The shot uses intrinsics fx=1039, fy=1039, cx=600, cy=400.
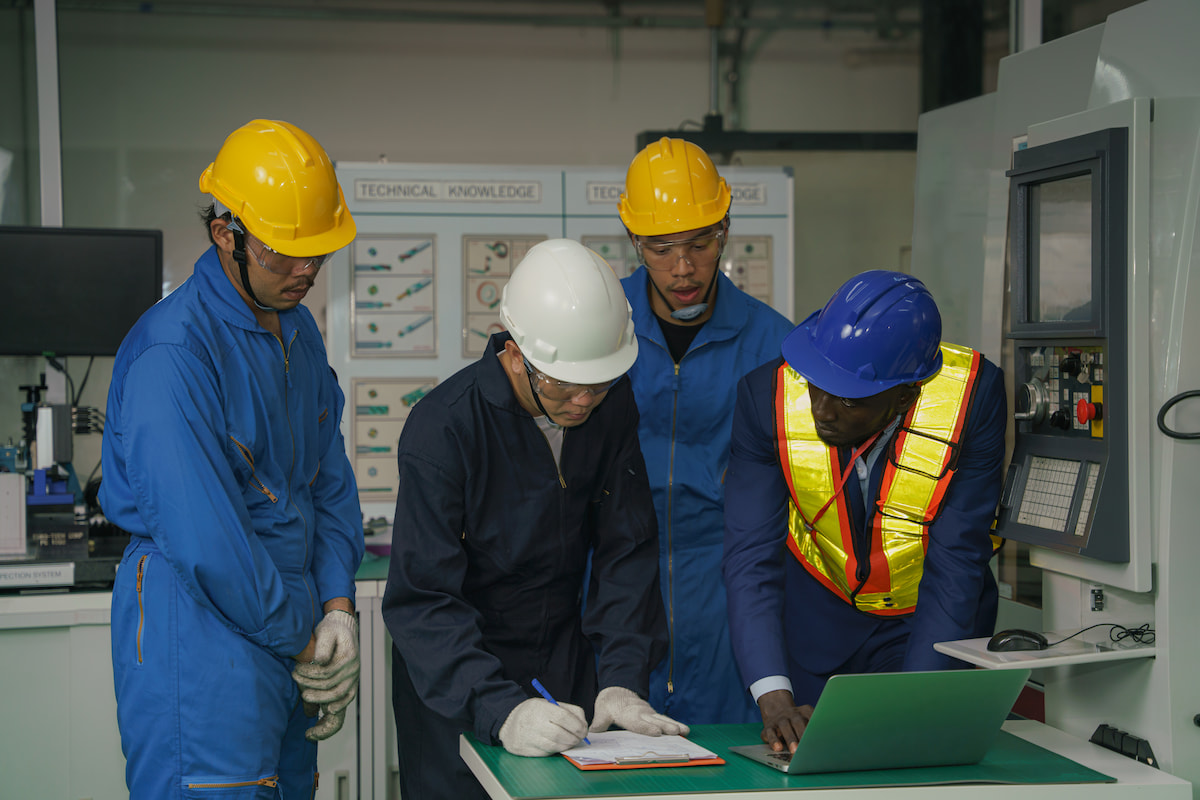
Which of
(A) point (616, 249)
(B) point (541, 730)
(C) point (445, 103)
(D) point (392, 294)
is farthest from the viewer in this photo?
(C) point (445, 103)

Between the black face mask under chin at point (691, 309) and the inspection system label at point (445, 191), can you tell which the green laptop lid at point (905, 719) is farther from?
the inspection system label at point (445, 191)

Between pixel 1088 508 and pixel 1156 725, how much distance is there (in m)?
0.34

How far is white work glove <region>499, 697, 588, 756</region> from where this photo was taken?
1450mm

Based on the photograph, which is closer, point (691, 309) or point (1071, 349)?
point (1071, 349)

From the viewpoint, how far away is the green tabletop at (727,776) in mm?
1332

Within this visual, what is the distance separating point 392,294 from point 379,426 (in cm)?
44

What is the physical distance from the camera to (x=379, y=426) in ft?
Result: 11.2

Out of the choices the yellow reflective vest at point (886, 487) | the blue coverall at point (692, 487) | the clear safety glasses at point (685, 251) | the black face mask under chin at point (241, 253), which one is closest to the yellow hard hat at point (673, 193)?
the clear safety glasses at point (685, 251)

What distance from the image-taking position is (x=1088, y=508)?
1613 mm

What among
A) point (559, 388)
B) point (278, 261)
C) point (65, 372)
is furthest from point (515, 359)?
point (65, 372)

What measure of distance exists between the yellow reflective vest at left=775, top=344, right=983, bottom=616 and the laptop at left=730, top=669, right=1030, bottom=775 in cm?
39

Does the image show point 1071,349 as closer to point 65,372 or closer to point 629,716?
point 629,716

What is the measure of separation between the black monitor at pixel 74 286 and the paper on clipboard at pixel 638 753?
227 cm

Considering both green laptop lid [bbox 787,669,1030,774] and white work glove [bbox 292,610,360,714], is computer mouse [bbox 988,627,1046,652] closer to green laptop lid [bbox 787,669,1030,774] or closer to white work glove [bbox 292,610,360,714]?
green laptop lid [bbox 787,669,1030,774]
